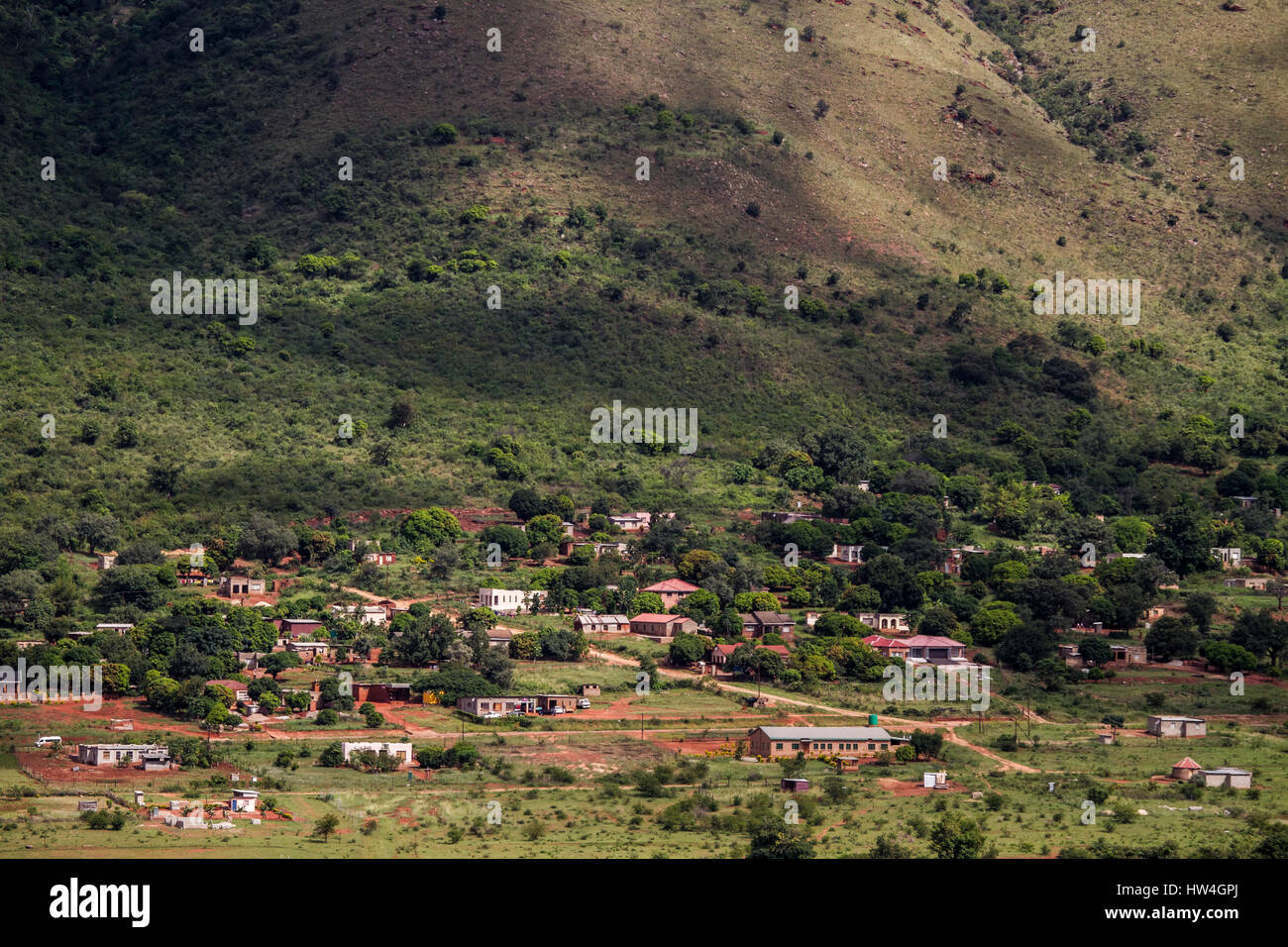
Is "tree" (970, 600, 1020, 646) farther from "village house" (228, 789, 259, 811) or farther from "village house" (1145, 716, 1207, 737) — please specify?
"village house" (228, 789, 259, 811)

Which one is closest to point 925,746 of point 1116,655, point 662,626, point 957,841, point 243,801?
point 957,841

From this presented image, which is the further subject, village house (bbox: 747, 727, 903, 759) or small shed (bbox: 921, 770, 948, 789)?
village house (bbox: 747, 727, 903, 759)

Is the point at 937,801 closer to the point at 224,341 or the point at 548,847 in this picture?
the point at 548,847

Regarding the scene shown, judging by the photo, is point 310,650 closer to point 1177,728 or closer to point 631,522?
point 631,522

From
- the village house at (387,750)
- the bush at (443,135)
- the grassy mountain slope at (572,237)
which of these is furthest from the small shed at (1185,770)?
the bush at (443,135)

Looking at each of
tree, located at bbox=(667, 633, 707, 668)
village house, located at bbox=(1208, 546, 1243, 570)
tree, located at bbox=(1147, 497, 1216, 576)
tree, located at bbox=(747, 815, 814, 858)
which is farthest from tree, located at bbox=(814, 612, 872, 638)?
tree, located at bbox=(747, 815, 814, 858)

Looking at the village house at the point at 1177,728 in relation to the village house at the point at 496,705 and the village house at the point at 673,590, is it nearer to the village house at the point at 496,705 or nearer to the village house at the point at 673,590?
the village house at the point at 496,705

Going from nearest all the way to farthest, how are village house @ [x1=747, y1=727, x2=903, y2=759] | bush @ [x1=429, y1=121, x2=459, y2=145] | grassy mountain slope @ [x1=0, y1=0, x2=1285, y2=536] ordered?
village house @ [x1=747, y1=727, x2=903, y2=759]
grassy mountain slope @ [x1=0, y1=0, x2=1285, y2=536]
bush @ [x1=429, y1=121, x2=459, y2=145]
